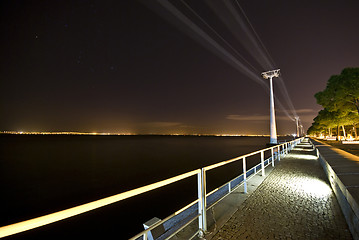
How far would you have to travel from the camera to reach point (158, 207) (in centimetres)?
1086

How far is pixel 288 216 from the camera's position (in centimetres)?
401

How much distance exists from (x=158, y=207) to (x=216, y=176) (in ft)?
28.7

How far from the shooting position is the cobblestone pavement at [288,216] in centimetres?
333

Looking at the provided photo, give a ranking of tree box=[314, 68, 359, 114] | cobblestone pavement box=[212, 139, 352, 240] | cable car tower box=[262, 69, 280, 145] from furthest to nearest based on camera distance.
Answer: cable car tower box=[262, 69, 280, 145] → tree box=[314, 68, 359, 114] → cobblestone pavement box=[212, 139, 352, 240]

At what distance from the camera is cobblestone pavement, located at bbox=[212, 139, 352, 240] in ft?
10.9

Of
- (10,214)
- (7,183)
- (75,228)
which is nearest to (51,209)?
(10,214)

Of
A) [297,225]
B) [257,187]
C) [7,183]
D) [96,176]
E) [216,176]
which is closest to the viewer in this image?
[297,225]

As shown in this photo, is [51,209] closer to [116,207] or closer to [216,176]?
[116,207]

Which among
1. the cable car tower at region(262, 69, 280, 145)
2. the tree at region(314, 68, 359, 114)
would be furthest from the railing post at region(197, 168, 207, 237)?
the cable car tower at region(262, 69, 280, 145)

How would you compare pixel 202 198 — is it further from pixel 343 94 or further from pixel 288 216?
pixel 343 94

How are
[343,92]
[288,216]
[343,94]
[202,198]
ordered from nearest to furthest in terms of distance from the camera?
1. [202,198]
2. [288,216]
3. [343,92]
4. [343,94]

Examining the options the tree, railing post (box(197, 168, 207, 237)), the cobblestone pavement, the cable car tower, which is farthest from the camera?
the cable car tower

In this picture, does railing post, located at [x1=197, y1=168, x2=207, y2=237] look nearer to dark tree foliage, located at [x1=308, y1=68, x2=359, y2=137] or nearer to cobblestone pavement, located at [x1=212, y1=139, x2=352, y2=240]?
cobblestone pavement, located at [x1=212, y1=139, x2=352, y2=240]

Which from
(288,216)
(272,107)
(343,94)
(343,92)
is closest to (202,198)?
(288,216)
